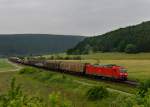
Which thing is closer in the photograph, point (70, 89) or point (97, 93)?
point (97, 93)

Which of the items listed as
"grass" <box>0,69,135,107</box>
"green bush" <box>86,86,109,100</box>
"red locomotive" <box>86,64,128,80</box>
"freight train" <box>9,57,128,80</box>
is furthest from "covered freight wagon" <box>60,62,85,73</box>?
"green bush" <box>86,86,109,100</box>

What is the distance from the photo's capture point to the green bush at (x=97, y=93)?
47.1m

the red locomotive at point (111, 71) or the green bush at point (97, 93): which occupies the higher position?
the red locomotive at point (111, 71)

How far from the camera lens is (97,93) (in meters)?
47.8

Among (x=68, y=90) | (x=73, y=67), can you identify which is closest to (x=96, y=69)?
(x=68, y=90)

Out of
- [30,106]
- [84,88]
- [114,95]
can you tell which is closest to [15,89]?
[30,106]

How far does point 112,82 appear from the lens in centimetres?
6406

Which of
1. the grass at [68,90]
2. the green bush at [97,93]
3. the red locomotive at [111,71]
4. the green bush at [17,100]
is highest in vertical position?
the green bush at [17,100]

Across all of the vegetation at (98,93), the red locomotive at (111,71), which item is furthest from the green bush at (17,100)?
the red locomotive at (111,71)

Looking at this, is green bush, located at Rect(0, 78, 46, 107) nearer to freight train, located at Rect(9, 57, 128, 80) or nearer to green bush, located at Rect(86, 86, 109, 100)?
green bush, located at Rect(86, 86, 109, 100)

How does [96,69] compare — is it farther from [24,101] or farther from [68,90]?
[24,101]

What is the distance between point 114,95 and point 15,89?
34.0 meters

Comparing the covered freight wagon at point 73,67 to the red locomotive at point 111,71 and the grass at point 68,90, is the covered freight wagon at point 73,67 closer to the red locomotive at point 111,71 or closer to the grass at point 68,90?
the grass at point 68,90

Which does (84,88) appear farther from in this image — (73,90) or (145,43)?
(145,43)
